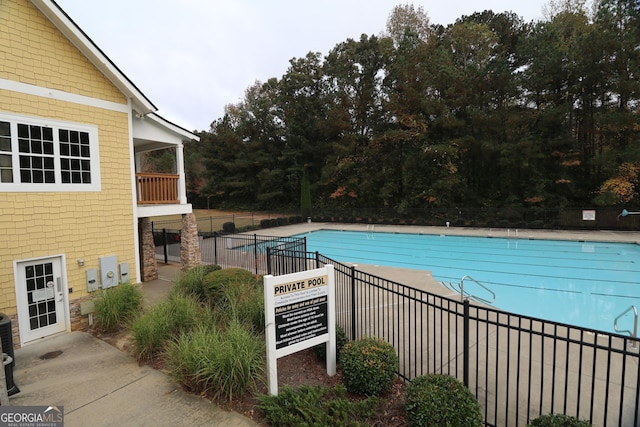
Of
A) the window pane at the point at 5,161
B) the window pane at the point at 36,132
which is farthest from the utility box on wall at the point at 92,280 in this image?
the window pane at the point at 36,132

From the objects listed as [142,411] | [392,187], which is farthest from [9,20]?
[392,187]

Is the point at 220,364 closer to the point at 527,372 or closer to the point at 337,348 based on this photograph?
the point at 337,348

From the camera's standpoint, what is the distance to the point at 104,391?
4.91 meters

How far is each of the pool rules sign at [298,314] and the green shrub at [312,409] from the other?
29 cm

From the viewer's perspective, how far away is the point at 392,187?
30844mm

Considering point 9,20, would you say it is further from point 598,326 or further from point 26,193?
point 598,326

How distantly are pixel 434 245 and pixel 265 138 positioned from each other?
30984 mm

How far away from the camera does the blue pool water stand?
10.1 meters

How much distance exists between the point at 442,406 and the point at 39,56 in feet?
35.6

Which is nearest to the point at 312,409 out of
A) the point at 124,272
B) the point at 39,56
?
the point at 124,272

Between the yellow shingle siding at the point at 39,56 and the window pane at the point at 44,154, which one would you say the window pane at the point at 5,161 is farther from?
the yellow shingle siding at the point at 39,56

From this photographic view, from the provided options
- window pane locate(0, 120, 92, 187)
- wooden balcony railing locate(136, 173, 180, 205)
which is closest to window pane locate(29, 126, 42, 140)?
window pane locate(0, 120, 92, 187)

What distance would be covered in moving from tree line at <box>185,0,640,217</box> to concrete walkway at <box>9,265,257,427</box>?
2534cm

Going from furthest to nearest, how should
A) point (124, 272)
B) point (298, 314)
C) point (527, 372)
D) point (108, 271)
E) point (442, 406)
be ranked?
point (124, 272), point (108, 271), point (527, 372), point (298, 314), point (442, 406)
